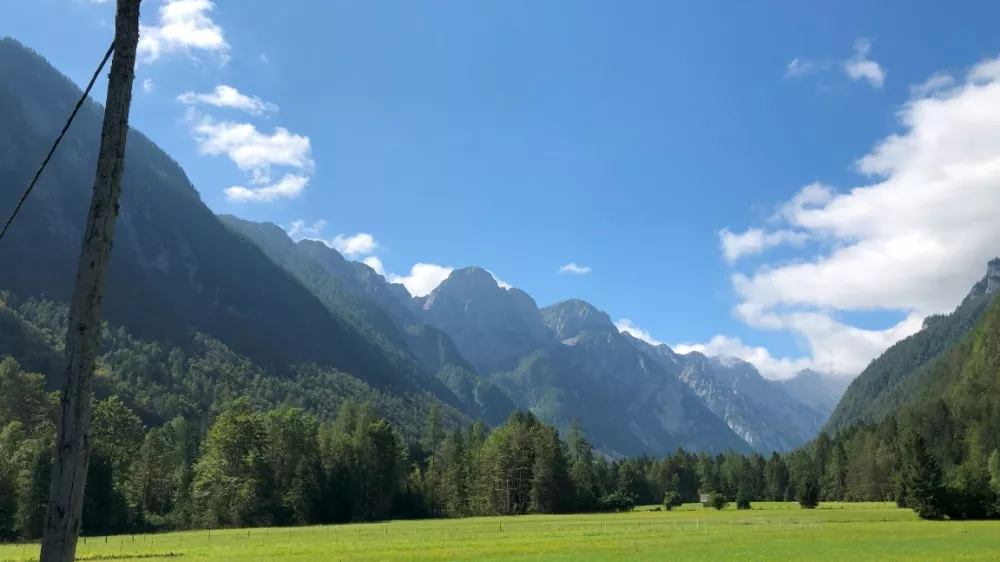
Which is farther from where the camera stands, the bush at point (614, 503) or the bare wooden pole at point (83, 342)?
the bush at point (614, 503)

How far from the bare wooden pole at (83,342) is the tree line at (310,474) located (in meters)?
81.9

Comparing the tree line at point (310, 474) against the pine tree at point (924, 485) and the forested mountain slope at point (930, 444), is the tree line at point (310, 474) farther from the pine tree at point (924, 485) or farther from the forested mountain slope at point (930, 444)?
the forested mountain slope at point (930, 444)

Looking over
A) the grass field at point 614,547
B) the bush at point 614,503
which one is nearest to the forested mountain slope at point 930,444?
the grass field at point 614,547

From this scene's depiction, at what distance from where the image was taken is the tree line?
83.1 meters

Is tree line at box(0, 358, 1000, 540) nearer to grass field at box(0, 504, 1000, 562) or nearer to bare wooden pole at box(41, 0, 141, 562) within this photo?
grass field at box(0, 504, 1000, 562)

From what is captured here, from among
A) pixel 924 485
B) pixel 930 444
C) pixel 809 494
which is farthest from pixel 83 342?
pixel 930 444

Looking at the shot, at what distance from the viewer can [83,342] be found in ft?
25.2

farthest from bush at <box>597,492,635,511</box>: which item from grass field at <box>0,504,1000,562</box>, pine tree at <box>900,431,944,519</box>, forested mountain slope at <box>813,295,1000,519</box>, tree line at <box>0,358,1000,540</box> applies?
grass field at <box>0,504,1000,562</box>

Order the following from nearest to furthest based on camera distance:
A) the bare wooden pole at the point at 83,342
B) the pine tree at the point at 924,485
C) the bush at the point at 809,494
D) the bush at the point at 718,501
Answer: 1. the bare wooden pole at the point at 83,342
2. the pine tree at the point at 924,485
3. the bush at the point at 809,494
4. the bush at the point at 718,501

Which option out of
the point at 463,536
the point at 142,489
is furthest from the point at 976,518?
the point at 142,489

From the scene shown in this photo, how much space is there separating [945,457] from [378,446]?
141 meters

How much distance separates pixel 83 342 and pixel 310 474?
10722cm

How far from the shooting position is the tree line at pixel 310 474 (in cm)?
8306

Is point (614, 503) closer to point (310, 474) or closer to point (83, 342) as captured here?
point (310, 474)
